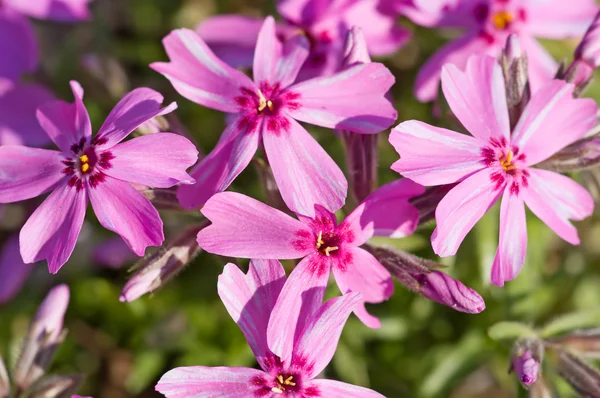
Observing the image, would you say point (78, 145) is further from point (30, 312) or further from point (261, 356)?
point (30, 312)

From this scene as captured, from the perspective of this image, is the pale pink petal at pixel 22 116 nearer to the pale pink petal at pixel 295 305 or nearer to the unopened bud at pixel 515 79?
the pale pink petal at pixel 295 305

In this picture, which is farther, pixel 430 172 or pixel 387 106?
pixel 387 106

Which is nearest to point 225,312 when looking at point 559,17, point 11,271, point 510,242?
point 11,271

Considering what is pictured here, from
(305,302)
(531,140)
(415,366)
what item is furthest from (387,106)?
(415,366)

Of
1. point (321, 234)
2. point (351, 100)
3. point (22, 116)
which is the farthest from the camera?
point (22, 116)

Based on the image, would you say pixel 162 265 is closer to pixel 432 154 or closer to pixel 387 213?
pixel 387 213

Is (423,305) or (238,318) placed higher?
(423,305)

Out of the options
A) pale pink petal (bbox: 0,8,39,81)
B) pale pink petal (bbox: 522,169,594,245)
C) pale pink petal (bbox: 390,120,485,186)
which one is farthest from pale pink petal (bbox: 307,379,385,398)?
pale pink petal (bbox: 0,8,39,81)
